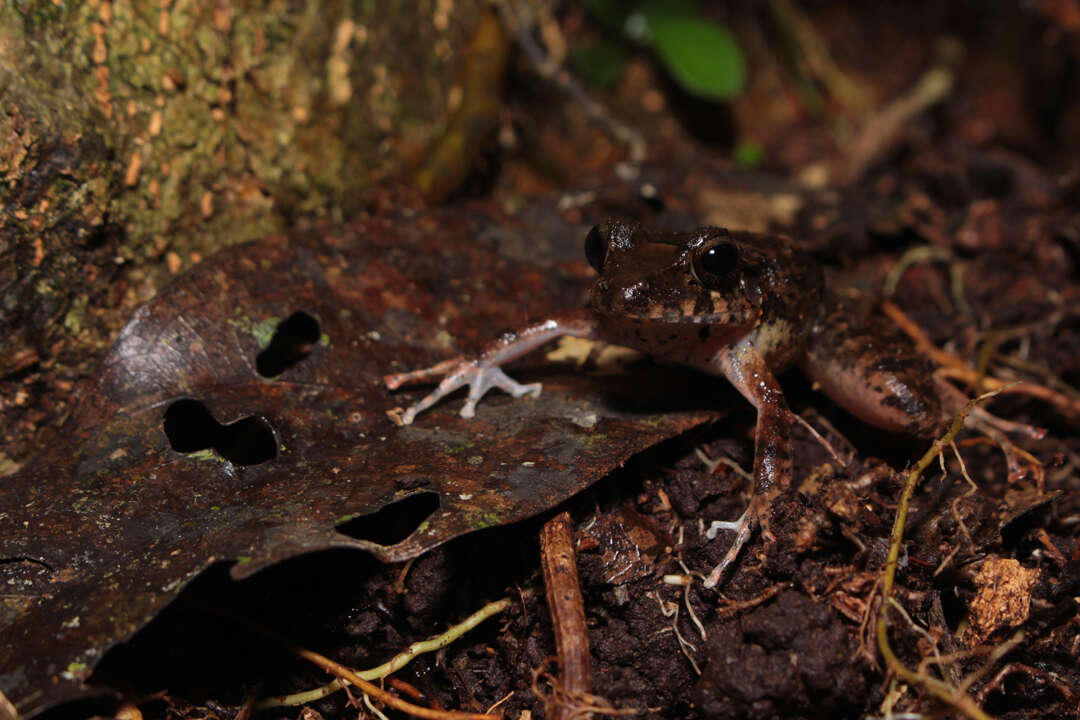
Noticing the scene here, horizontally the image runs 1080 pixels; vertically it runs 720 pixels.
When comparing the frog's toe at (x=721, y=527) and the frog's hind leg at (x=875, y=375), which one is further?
the frog's hind leg at (x=875, y=375)

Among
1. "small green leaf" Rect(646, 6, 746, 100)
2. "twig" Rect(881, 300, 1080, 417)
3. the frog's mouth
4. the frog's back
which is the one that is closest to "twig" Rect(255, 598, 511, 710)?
the frog's mouth

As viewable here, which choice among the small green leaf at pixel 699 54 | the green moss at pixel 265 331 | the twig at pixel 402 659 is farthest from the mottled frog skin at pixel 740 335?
the small green leaf at pixel 699 54

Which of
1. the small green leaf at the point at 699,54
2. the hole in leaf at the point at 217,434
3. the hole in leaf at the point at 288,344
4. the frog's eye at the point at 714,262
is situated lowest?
the hole in leaf at the point at 217,434

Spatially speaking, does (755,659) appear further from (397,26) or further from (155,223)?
(397,26)

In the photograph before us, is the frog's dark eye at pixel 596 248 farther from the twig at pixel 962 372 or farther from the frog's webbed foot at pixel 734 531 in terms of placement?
the twig at pixel 962 372

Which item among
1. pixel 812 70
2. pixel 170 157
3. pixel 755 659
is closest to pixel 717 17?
pixel 812 70

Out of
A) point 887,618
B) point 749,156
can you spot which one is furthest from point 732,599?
point 749,156

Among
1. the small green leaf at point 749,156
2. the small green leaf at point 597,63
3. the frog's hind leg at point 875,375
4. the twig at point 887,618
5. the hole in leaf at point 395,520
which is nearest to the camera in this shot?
the twig at point 887,618

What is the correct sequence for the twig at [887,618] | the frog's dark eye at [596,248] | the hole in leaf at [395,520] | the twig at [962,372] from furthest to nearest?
the twig at [962,372]
the frog's dark eye at [596,248]
the hole in leaf at [395,520]
the twig at [887,618]
